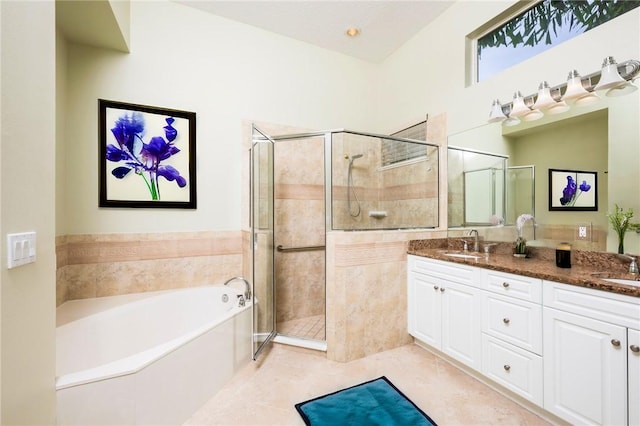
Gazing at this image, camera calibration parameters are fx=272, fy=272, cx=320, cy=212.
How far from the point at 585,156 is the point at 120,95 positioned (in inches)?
139

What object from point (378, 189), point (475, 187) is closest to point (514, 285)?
point (475, 187)

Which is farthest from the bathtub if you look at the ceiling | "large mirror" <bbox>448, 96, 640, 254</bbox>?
→ the ceiling

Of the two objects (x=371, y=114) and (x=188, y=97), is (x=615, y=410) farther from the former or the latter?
(x=188, y=97)

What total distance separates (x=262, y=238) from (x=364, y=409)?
139 cm

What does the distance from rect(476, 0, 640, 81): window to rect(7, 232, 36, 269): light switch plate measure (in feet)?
10.2

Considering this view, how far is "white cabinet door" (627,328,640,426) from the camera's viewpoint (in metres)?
1.15

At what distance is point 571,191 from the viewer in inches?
70.9

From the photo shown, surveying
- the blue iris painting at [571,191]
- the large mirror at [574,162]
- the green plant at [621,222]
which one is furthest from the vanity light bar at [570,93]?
the green plant at [621,222]

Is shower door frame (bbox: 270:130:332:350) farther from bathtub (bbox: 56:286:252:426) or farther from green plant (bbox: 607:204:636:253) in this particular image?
green plant (bbox: 607:204:636:253)

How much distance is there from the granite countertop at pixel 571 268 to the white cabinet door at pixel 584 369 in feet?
0.58

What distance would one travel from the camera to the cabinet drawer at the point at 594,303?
1170mm

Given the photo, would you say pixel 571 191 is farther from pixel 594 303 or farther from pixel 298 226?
pixel 298 226

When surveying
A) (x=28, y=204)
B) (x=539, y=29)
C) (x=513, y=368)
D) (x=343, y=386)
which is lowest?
(x=343, y=386)

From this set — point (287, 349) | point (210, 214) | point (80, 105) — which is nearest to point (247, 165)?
point (210, 214)
